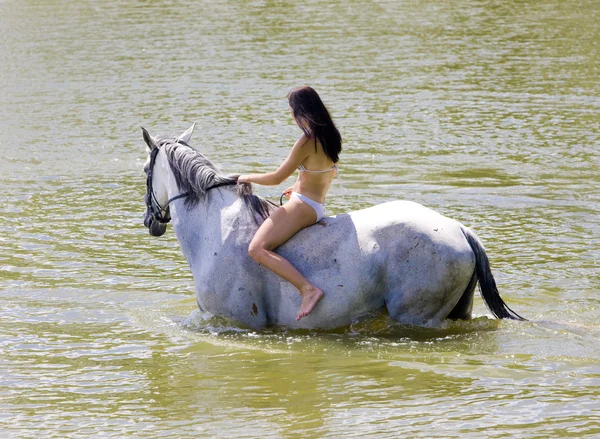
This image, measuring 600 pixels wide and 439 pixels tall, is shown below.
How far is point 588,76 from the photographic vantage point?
778 inches

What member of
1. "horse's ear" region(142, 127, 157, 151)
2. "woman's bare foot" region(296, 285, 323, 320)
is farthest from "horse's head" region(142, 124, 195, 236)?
"woman's bare foot" region(296, 285, 323, 320)

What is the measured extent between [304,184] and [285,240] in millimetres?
477

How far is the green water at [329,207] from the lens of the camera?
21.5 feet

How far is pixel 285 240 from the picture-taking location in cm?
785

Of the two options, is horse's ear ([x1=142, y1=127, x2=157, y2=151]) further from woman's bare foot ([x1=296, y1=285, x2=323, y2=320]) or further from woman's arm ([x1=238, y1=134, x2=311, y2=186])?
woman's bare foot ([x1=296, y1=285, x2=323, y2=320])

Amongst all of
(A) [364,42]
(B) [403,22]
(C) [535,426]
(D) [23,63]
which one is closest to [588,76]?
(A) [364,42]

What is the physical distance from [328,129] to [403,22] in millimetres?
21994

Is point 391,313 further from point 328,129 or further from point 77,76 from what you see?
point 77,76

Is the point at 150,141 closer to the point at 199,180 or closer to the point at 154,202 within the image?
the point at 154,202

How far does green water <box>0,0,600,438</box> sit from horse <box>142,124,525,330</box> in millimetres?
235

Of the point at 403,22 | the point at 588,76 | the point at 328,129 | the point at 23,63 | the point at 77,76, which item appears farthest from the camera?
the point at 403,22

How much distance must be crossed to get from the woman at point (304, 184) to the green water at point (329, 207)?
2.01 feet

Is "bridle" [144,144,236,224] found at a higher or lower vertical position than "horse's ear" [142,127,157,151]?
lower

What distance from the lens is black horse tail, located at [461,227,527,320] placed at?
7.61 m
